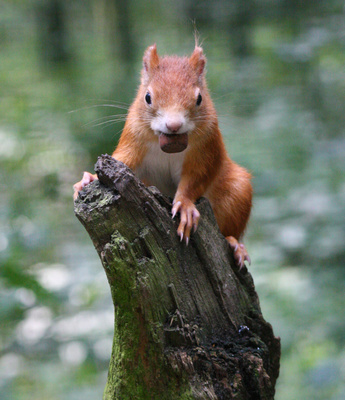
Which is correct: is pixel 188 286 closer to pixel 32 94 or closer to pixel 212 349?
pixel 212 349

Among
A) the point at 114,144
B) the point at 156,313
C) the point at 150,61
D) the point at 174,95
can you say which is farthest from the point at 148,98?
the point at 114,144

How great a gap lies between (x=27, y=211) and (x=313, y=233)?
57.6 inches

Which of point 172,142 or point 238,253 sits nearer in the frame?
point 172,142

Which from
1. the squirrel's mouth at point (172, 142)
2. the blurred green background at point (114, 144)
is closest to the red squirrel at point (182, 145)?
the squirrel's mouth at point (172, 142)

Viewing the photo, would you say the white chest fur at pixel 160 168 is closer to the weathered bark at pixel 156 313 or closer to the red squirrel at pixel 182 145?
the red squirrel at pixel 182 145

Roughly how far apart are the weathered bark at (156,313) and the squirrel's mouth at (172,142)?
0.21 meters

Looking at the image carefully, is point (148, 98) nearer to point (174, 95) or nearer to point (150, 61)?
point (174, 95)

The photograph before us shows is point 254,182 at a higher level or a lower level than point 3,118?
lower

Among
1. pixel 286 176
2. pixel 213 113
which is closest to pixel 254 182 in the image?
pixel 286 176

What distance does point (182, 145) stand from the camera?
172 centimetres

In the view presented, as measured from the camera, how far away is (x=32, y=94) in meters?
3.27

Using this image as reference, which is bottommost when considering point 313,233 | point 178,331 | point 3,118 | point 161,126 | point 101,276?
point 178,331

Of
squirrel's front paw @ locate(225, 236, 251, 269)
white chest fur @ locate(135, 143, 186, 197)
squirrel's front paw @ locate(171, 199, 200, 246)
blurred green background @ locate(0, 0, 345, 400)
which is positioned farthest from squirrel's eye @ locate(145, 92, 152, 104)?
blurred green background @ locate(0, 0, 345, 400)

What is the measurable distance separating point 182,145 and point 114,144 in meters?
1.36
